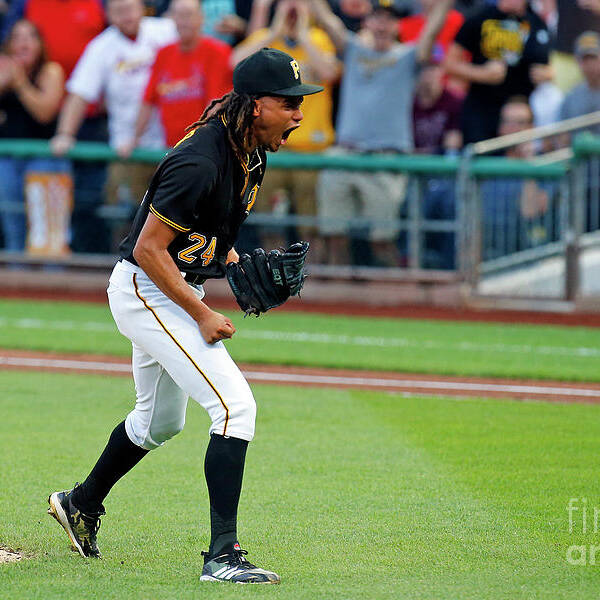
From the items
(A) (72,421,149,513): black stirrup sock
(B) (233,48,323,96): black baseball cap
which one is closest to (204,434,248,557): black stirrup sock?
(A) (72,421,149,513): black stirrup sock

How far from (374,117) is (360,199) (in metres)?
0.94

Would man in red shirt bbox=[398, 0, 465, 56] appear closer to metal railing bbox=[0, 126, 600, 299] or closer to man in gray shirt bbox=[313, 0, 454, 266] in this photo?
man in gray shirt bbox=[313, 0, 454, 266]

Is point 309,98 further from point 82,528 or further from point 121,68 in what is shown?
point 82,528

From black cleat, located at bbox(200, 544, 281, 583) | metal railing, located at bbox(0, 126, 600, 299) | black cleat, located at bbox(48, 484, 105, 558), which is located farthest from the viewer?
metal railing, located at bbox(0, 126, 600, 299)

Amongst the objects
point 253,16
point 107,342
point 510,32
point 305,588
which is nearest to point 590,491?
point 305,588

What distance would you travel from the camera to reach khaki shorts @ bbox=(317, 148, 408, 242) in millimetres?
12570

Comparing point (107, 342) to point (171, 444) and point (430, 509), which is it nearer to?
point (171, 444)

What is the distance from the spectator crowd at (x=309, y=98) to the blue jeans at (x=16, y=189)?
2 cm

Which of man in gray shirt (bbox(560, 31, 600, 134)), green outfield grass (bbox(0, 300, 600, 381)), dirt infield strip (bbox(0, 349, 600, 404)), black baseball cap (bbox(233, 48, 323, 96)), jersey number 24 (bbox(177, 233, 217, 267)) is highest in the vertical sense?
man in gray shirt (bbox(560, 31, 600, 134))

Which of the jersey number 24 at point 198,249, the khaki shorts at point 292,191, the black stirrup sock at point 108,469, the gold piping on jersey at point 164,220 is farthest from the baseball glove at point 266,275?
the khaki shorts at point 292,191

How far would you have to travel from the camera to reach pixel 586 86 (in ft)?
42.2

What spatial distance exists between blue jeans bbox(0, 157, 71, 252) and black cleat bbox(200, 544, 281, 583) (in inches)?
368

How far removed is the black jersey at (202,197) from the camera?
429cm

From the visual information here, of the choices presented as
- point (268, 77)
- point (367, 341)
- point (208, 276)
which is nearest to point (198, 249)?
point (208, 276)
